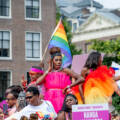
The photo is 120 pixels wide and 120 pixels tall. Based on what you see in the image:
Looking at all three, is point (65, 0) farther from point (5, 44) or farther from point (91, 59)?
point (91, 59)

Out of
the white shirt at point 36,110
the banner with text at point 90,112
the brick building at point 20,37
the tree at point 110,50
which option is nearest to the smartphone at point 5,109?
the white shirt at point 36,110

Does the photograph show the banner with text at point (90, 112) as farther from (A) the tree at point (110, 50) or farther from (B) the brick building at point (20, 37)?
(A) the tree at point (110, 50)

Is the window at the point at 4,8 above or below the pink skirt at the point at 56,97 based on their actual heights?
above

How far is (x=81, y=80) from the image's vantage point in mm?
9148

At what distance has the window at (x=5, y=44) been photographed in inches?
1407

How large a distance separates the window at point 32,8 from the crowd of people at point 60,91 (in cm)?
2724

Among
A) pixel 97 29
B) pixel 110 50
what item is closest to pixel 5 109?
pixel 110 50

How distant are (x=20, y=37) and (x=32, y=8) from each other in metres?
1.78

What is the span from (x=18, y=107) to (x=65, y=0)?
7923 cm

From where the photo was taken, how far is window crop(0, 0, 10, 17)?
119 ft

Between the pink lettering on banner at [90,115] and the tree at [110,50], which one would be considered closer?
the pink lettering on banner at [90,115]

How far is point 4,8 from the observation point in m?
36.7

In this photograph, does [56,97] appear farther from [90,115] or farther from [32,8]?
[32,8]

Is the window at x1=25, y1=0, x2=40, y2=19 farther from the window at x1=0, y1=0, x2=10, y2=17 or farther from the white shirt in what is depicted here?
the white shirt
